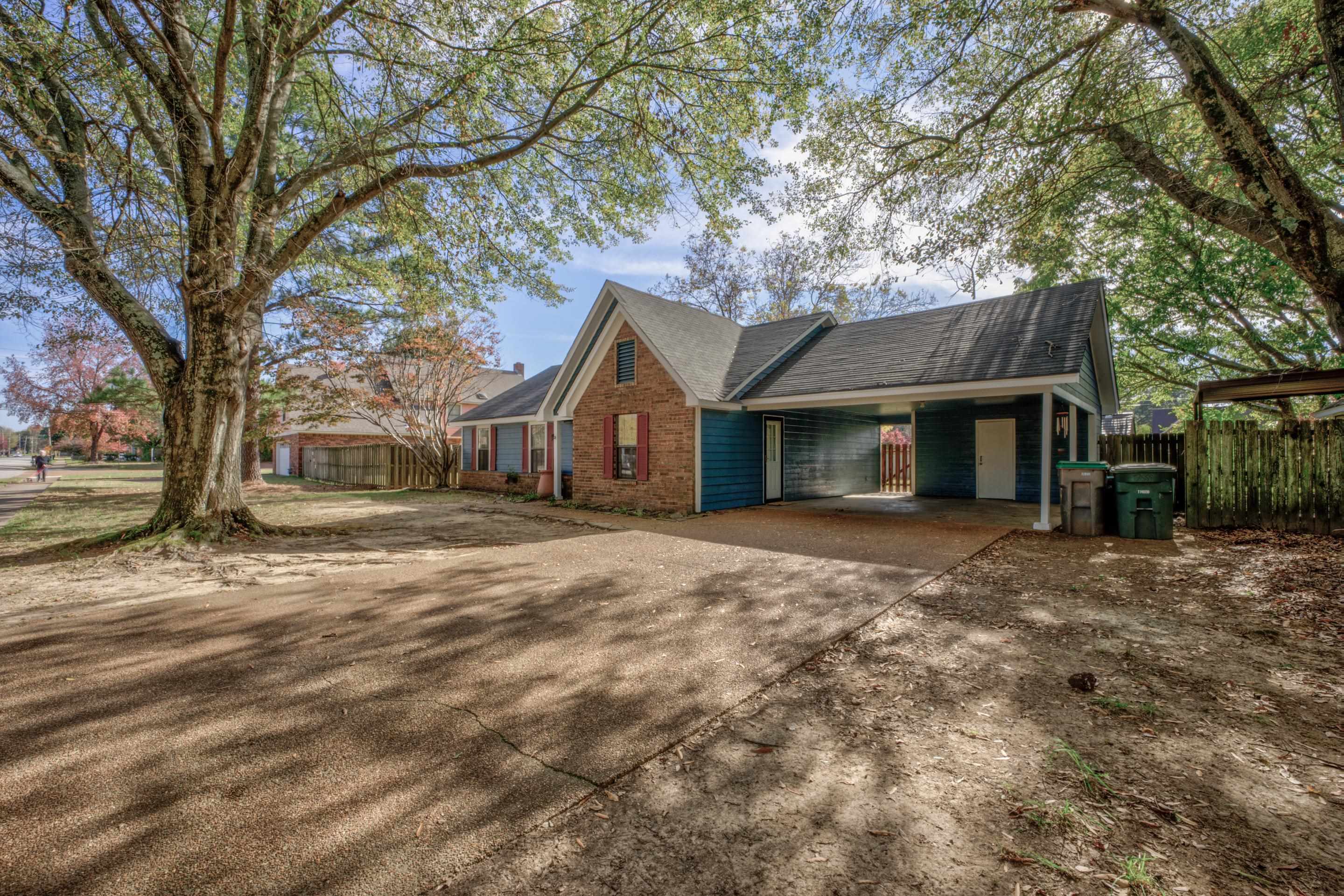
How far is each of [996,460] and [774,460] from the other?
19.4 ft

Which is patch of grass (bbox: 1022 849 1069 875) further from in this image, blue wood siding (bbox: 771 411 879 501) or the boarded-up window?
blue wood siding (bbox: 771 411 879 501)

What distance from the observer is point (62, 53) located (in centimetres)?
536

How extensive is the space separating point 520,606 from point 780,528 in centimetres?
569

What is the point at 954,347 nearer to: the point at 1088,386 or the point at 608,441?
the point at 1088,386

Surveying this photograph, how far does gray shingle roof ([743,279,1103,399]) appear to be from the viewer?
31.1 ft

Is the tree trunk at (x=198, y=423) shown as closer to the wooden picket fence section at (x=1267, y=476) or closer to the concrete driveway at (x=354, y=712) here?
the concrete driveway at (x=354, y=712)

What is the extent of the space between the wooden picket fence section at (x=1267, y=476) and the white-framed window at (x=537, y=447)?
15.3m

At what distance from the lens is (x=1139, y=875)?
5.81 feet

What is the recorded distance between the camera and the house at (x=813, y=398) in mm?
10297

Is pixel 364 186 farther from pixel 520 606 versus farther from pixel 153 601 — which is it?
pixel 520 606

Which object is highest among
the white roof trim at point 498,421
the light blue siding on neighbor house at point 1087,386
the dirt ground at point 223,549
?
the light blue siding on neighbor house at point 1087,386

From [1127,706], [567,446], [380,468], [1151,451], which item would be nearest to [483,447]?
[380,468]

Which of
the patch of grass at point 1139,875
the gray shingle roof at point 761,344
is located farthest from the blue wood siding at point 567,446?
the patch of grass at point 1139,875

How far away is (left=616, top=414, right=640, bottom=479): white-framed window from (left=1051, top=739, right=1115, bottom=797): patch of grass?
10453mm
